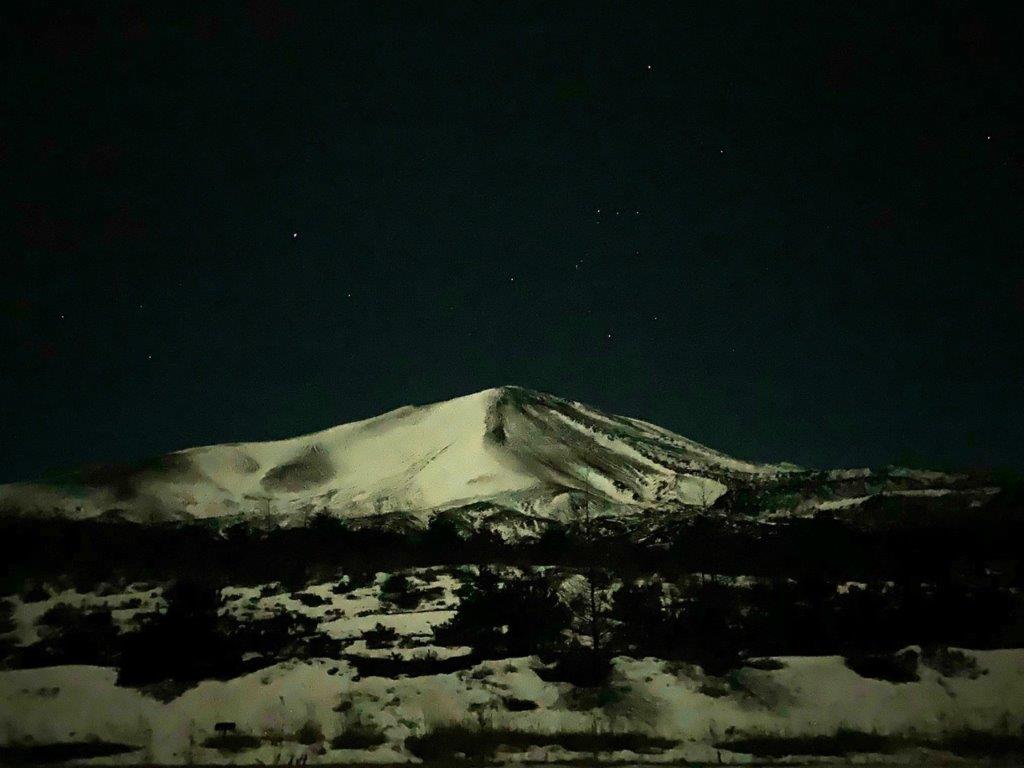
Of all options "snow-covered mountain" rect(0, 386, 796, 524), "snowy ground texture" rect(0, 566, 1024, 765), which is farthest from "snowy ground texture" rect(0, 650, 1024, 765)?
"snow-covered mountain" rect(0, 386, 796, 524)

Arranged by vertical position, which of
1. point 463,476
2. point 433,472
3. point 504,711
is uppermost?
point 433,472

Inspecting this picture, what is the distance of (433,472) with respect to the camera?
14012 centimetres

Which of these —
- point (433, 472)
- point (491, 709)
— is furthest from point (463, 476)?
point (491, 709)

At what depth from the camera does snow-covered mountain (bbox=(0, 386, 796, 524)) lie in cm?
12044

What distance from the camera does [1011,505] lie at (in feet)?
182

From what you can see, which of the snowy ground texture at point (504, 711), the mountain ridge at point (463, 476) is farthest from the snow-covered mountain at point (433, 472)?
the snowy ground texture at point (504, 711)

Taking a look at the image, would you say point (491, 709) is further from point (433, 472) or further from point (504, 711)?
point (433, 472)

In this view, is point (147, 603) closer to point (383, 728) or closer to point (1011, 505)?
point (383, 728)

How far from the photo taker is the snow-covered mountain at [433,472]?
395 ft

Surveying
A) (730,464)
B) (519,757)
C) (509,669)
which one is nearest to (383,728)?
(519,757)

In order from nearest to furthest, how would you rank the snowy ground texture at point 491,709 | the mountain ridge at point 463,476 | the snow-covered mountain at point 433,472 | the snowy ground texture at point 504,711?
the snowy ground texture at point 504,711, the snowy ground texture at point 491,709, the mountain ridge at point 463,476, the snow-covered mountain at point 433,472

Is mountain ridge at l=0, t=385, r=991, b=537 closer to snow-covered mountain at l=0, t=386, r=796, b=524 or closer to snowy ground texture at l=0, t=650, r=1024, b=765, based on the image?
snow-covered mountain at l=0, t=386, r=796, b=524

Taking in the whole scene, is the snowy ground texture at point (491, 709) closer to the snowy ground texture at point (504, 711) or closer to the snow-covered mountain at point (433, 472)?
the snowy ground texture at point (504, 711)

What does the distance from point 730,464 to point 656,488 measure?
3112cm
